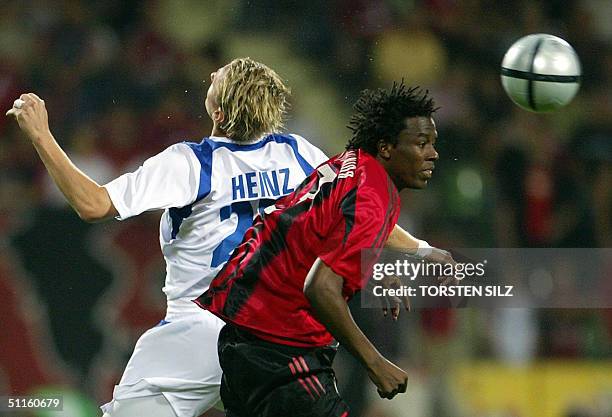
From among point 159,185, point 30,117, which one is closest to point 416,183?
point 159,185

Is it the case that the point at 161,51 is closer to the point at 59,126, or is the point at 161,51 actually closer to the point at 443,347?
the point at 59,126

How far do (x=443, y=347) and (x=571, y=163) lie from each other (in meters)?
1.56

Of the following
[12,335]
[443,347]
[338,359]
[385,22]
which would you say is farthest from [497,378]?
[12,335]

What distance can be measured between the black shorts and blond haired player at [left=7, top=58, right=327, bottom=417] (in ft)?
1.90

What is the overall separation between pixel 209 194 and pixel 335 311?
1064 mm

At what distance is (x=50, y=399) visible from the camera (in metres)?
6.13

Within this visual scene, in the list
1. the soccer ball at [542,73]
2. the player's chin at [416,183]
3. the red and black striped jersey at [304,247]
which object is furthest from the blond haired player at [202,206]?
the soccer ball at [542,73]

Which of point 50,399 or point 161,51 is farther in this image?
point 161,51

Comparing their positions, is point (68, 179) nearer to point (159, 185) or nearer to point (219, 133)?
point (159, 185)

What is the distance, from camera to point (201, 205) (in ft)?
12.3

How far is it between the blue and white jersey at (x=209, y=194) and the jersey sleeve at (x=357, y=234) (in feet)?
2.83

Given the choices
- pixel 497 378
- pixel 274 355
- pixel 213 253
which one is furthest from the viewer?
pixel 497 378

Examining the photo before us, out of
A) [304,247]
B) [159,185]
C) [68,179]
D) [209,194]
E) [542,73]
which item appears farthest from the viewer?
[542,73]

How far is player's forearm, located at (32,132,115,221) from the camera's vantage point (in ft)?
10.9
